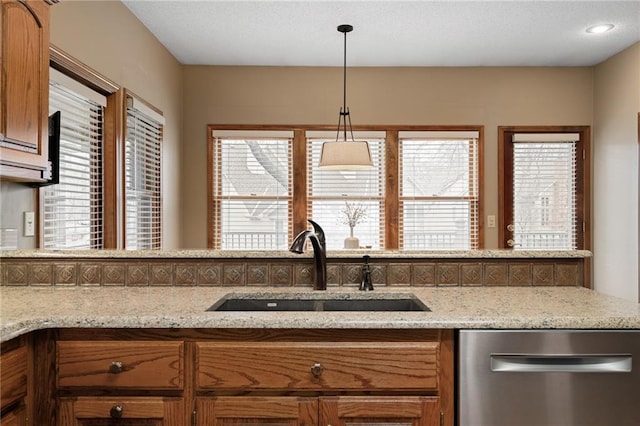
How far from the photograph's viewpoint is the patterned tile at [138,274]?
73.3 inches

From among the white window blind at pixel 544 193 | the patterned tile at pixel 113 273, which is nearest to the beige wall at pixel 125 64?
the patterned tile at pixel 113 273

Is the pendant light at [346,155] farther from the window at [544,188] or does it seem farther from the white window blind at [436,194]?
the window at [544,188]

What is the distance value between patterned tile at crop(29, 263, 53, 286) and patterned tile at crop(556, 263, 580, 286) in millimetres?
1998

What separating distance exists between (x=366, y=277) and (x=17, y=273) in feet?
4.46

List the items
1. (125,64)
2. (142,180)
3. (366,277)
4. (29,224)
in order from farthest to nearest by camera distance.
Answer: (142,180)
(125,64)
(29,224)
(366,277)

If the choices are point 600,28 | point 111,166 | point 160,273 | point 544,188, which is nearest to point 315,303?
point 160,273

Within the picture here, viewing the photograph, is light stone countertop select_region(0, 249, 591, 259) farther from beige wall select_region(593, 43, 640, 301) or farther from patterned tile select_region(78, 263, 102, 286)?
beige wall select_region(593, 43, 640, 301)

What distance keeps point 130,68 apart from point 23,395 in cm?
242

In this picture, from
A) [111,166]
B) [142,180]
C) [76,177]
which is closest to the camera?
[76,177]

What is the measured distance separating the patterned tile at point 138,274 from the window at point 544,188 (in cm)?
355

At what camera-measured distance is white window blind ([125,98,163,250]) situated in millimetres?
3180

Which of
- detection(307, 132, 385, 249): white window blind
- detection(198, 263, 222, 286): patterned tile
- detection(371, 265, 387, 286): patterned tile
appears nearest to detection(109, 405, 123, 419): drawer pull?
detection(198, 263, 222, 286): patterned tile

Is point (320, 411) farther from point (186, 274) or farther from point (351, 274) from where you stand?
point (186, 274)

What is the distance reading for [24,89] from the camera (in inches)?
67.5
